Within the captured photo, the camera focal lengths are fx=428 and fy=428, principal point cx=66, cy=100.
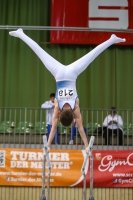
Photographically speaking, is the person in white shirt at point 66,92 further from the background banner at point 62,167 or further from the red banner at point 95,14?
the red banner at point 95,14

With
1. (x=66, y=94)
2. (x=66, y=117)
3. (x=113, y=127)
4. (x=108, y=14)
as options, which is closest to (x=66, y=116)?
(x=66, y=117)

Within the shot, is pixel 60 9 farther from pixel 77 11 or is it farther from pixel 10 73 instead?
pixel 10 73

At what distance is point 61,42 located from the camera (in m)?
16.2

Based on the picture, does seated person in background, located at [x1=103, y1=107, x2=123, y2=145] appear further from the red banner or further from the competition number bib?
the competition number bib

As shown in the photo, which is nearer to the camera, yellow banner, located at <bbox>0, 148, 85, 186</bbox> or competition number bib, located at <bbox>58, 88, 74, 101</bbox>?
competition number bib, located at <bbox>58, 88, 74, 101</bbox>

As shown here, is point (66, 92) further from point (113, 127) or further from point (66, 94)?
point (113, 127)

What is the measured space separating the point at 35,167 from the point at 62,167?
0.79 meters

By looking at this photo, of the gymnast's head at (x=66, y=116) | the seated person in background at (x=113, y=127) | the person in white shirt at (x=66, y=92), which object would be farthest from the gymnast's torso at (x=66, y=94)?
the seated person in background at (x=113, y=127)

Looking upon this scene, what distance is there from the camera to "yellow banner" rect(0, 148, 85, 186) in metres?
12.5

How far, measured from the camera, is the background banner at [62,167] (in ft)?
41.0

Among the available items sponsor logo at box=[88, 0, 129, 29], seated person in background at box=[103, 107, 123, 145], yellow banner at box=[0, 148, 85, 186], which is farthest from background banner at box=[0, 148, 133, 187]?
sponsor logo at box=[88, 0, 129, 29]

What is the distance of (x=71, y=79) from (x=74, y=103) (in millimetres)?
561

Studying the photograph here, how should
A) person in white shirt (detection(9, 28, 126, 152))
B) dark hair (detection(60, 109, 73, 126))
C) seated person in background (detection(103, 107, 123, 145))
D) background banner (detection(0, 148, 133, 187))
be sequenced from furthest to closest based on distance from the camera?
seated person in background (detection(103, 107, 123, 145)) < background banner (detection(0, 148, 133, 187)) < person in white shirt (detection(9, 28, 126, 152)) < dark hair (detection(60, 109, 73, 126))

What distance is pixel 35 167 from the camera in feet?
41.0
